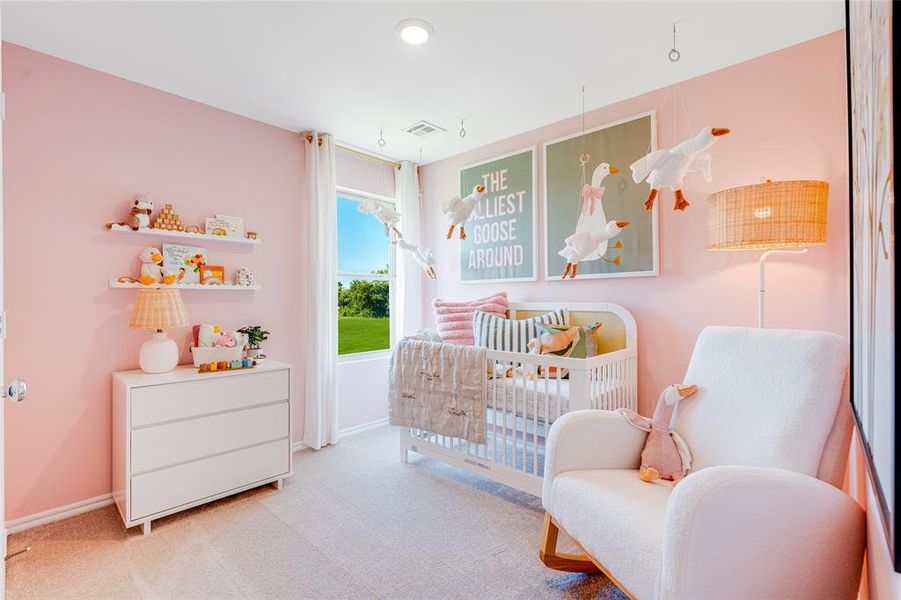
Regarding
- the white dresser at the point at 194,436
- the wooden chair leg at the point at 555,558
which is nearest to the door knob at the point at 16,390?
the white dresser at the point at 194,436

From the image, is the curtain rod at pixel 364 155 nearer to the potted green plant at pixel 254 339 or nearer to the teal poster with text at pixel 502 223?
the teal poster with text at pixel 502 223

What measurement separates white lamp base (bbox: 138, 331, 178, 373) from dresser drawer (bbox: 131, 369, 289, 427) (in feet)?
0.71

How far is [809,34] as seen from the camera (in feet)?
6.58

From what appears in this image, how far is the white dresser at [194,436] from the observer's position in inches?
80.6

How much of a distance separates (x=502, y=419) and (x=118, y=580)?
5.99 feet

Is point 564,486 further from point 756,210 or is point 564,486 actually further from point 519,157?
point 519,157

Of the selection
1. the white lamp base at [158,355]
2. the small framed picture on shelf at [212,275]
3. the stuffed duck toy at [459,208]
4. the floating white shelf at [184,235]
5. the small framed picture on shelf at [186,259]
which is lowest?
the white lamp base at [158,355]

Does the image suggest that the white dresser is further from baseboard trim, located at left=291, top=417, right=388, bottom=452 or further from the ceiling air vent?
the ceiling air vent

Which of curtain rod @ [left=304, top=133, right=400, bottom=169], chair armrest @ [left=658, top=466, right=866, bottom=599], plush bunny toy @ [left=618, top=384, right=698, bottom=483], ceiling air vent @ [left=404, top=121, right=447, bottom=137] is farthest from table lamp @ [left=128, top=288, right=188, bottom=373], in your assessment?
chair armrest @ [left=658, top=466, right=866, bottom=599]

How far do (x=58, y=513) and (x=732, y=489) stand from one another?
9.75 ft

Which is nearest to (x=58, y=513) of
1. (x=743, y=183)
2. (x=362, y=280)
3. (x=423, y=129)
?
(x=362, y=280)

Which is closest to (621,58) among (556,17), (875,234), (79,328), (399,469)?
(556,17)

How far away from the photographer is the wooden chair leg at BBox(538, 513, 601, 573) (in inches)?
65.6

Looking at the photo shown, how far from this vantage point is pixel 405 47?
83.2 inches
